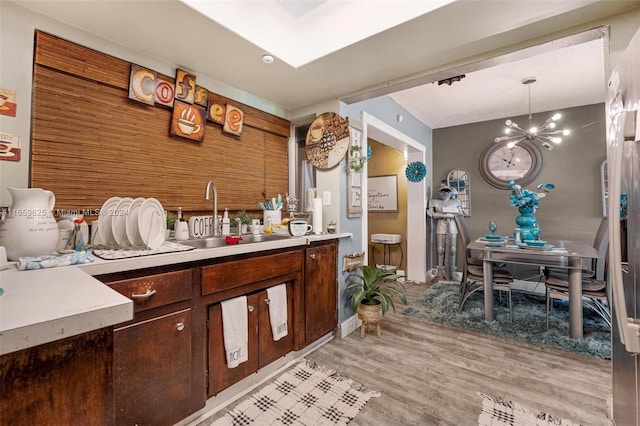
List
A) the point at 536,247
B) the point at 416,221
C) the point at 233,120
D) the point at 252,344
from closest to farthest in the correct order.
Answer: the point at 252,344 → the point at 233,120 → the point at 536,247 → the point at 416,221

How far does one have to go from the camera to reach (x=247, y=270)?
178cm

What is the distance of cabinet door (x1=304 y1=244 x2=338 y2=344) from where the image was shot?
2238mm

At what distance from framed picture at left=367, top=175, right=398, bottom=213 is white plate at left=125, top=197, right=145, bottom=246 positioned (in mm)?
4255

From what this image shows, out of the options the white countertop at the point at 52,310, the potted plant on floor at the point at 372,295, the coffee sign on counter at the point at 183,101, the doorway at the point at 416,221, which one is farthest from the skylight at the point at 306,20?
the doorway at the point at 416,221

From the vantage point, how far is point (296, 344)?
6.99 ft

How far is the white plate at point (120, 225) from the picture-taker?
152 centimetres

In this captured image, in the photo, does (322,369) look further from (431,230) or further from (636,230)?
(431,230)

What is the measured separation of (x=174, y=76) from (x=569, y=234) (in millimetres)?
5261

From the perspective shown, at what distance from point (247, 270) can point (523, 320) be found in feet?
10.0

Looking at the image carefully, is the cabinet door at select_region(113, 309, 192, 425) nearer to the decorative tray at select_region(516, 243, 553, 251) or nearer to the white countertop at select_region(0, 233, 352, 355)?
the white countertop at select_region(0, 233, 352, 355)

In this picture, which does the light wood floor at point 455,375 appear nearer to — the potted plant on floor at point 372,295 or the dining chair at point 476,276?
the potted plant on floor at point 372,295

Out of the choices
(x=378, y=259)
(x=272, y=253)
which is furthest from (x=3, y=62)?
(x=378, y=259)

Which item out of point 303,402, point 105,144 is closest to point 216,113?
point 105,144

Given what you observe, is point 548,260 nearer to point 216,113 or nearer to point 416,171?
point 416,171
